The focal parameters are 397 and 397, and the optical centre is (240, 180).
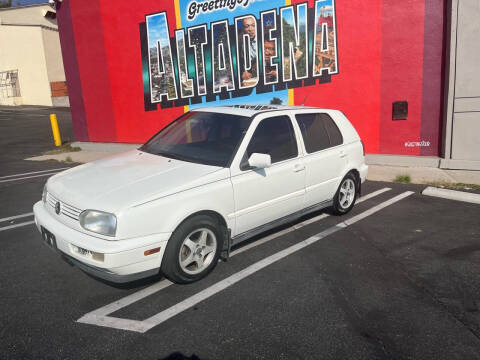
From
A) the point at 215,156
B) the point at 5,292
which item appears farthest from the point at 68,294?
the point at 215,156

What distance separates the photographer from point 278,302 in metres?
3.77

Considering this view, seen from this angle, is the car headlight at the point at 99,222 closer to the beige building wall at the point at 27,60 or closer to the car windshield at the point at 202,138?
the car windshield at the point at 202,138

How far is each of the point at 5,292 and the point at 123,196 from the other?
5.36 ft

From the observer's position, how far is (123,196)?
3691mm

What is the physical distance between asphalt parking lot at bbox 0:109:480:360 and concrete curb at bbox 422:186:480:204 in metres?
1.46

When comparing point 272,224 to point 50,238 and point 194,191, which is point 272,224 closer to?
point 194,191

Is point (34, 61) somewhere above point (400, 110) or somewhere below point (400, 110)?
above

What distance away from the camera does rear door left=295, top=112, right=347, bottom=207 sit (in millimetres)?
5312

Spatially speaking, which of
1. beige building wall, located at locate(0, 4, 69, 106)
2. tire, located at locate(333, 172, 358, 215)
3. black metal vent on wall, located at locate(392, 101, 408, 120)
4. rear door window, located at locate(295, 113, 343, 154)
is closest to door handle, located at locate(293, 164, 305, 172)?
rear door window, located at locate(295, 113, 343, 154)

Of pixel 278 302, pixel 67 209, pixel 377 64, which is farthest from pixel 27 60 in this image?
pixel 278 302

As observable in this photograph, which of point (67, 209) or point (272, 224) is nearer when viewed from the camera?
point (67, 209)

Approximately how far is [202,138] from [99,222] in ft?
6.23

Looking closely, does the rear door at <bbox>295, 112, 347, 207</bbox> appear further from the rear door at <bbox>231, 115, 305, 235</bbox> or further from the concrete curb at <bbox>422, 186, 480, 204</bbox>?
the concrete curb at <bbox>422, 186, 480, 204</bbox>

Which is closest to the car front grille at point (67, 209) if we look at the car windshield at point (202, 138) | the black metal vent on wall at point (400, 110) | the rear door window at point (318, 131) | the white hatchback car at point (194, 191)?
the white hatchback car at point (194, 191)
